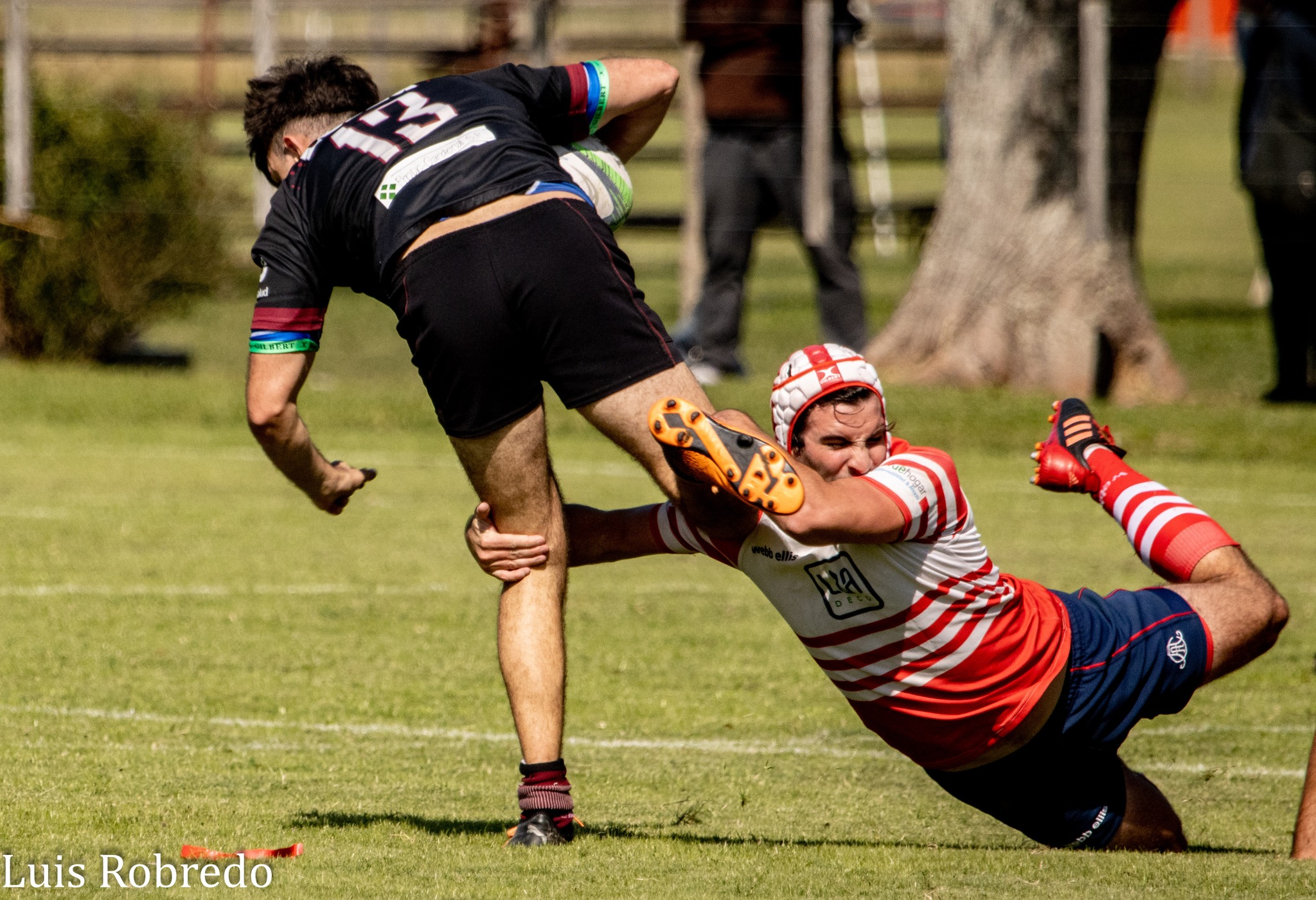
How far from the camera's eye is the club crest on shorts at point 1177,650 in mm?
4645

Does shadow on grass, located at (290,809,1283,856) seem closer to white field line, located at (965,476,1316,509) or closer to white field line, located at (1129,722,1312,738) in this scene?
white field line, located at (1129,722,1312,738)

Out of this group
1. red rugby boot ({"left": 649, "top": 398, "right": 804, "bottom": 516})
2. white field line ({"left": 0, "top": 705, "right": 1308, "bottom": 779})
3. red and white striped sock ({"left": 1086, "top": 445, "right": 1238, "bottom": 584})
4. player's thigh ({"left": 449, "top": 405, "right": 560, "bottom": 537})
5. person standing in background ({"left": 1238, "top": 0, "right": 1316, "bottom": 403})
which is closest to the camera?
red rugby boot ({"left": 649, "top": 398, "right": 804, "bottom": 516})

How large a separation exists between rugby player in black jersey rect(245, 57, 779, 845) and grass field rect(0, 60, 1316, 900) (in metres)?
0.55

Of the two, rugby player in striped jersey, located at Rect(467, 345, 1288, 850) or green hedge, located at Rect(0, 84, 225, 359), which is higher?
rugby player in striped jersey, located at Rect(467, 345, 1288, 850)

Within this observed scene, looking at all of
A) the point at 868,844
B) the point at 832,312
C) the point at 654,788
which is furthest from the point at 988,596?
the point at 832,312

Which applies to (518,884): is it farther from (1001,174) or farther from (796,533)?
(1001,174)

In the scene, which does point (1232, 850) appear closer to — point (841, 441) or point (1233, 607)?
point (1233, 607)

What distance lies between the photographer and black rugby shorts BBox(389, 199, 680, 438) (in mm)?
4266

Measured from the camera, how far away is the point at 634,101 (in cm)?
490

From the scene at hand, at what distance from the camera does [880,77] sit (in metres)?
34.6

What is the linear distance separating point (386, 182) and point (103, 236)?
10.1 meters

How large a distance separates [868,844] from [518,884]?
3.28 feet

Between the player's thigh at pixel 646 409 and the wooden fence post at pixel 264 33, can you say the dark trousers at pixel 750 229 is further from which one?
the player's thigh at pixel 646 409

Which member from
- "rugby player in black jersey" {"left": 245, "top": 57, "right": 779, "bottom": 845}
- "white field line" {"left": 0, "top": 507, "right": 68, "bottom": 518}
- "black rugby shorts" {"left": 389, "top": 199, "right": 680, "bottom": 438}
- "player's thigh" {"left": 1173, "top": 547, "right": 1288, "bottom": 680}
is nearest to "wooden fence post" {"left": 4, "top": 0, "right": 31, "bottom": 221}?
"white field line" {"left": 0, "top": 507, "right": 68, "bottom": 518}
